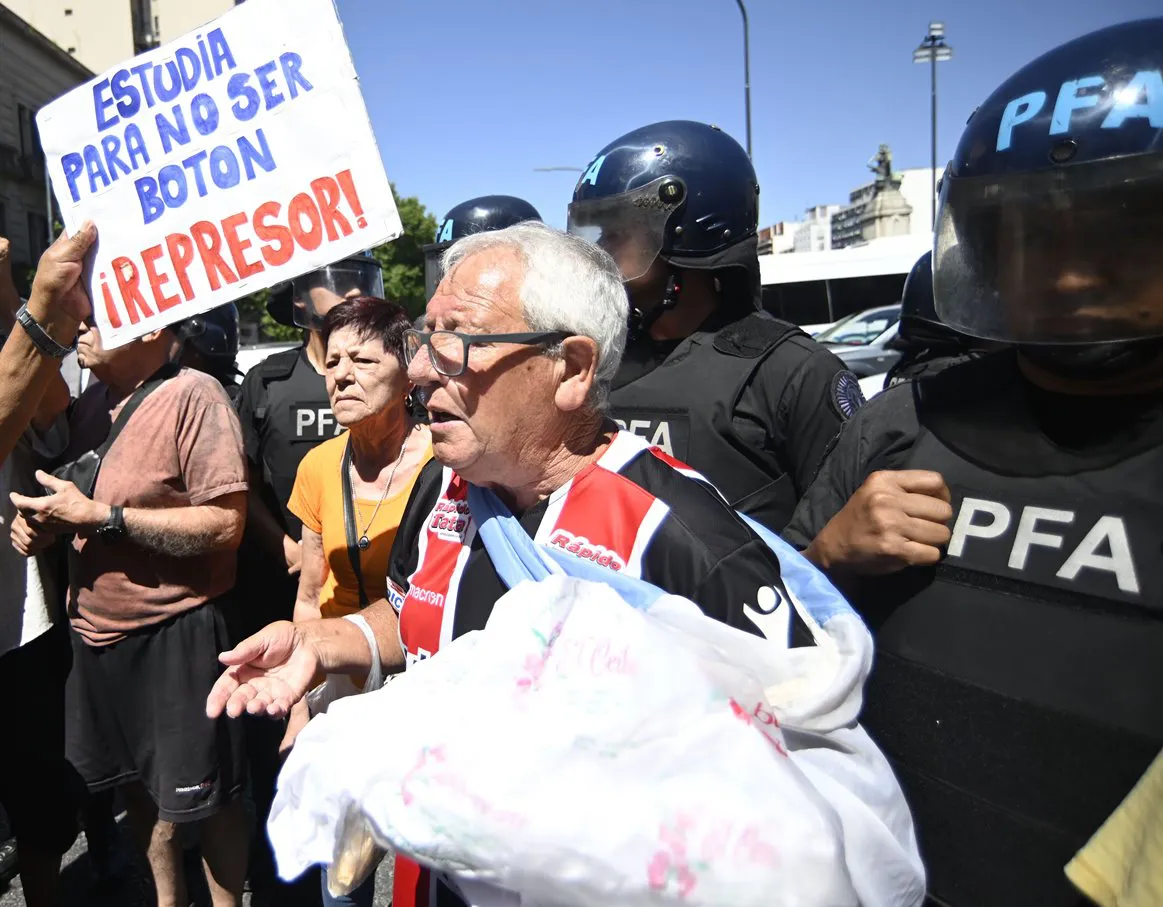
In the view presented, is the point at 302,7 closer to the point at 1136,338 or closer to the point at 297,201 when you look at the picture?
the point at 297,201

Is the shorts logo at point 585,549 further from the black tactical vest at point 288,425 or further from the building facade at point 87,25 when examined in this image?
the building facade at point 87,25

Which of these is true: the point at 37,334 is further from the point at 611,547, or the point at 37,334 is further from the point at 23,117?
the point at 23,117

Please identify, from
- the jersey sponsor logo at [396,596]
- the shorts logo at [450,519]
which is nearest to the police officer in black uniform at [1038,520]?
the shorts logo at [450,519]

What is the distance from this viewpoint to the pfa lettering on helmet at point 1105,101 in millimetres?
1350

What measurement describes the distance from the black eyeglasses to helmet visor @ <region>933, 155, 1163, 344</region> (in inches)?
31.4

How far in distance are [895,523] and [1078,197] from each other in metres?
0.62

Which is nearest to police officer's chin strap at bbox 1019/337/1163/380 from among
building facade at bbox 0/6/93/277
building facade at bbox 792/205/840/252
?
building facade at bbox 0/6/93/277

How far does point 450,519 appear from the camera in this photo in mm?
1817

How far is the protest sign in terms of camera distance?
217cm

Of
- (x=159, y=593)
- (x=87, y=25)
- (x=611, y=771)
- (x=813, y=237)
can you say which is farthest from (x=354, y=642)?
(x=813, y=237)

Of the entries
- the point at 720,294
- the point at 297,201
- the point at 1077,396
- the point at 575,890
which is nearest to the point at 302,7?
the point at 297,201

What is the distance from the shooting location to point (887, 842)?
3.68ft

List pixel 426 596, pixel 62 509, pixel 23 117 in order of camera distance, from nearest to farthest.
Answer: pixel 426 596, pixel 62 509, pixel 23 117

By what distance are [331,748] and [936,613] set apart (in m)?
1.03
